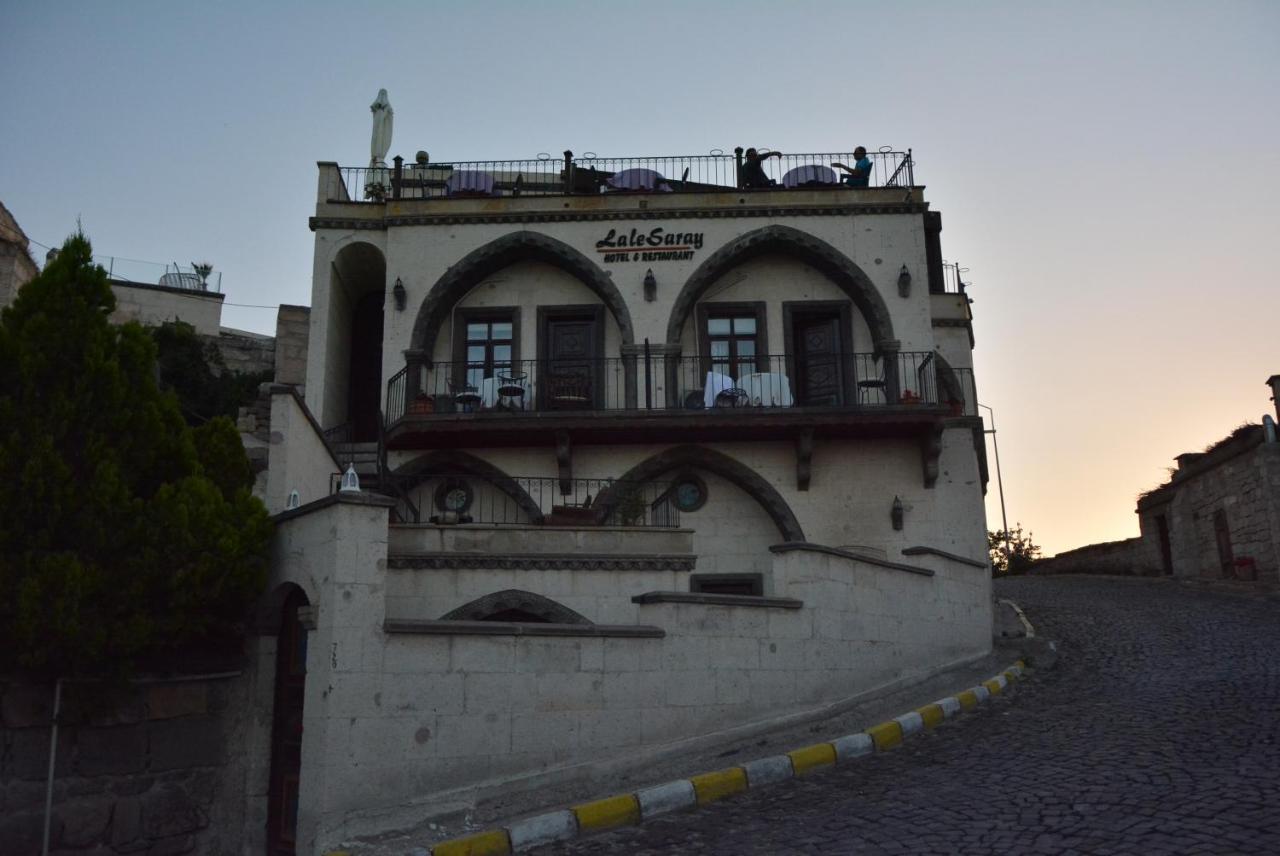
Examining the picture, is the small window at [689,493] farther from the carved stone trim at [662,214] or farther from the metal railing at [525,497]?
the carved stone trim at [662,214]

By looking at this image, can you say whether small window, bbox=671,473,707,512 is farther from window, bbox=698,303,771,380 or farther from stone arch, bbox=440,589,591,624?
stone arch, bbox=440,589,591,624

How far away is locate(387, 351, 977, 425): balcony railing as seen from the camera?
17.2 meters

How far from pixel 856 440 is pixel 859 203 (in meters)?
4.24

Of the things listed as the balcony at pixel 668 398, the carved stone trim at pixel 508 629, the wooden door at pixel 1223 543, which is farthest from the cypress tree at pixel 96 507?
the wooden door at pixel 1223 543

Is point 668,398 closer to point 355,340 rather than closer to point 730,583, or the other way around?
point 730,583

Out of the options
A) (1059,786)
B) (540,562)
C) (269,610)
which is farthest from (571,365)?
(1059,786)

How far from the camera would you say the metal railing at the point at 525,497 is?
16.8 m

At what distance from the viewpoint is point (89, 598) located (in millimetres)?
7910

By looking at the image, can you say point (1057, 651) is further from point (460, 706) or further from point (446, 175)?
point (446, 175)

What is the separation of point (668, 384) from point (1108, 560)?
21715 mm

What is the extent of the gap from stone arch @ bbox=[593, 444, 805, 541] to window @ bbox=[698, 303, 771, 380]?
169 cm

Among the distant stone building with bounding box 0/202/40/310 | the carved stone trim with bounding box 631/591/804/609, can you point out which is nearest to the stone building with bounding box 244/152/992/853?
the carved stone trim with bounding box 631/591/804/609

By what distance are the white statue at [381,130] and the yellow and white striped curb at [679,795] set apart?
15002 mm

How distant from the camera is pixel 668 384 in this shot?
17.7m
